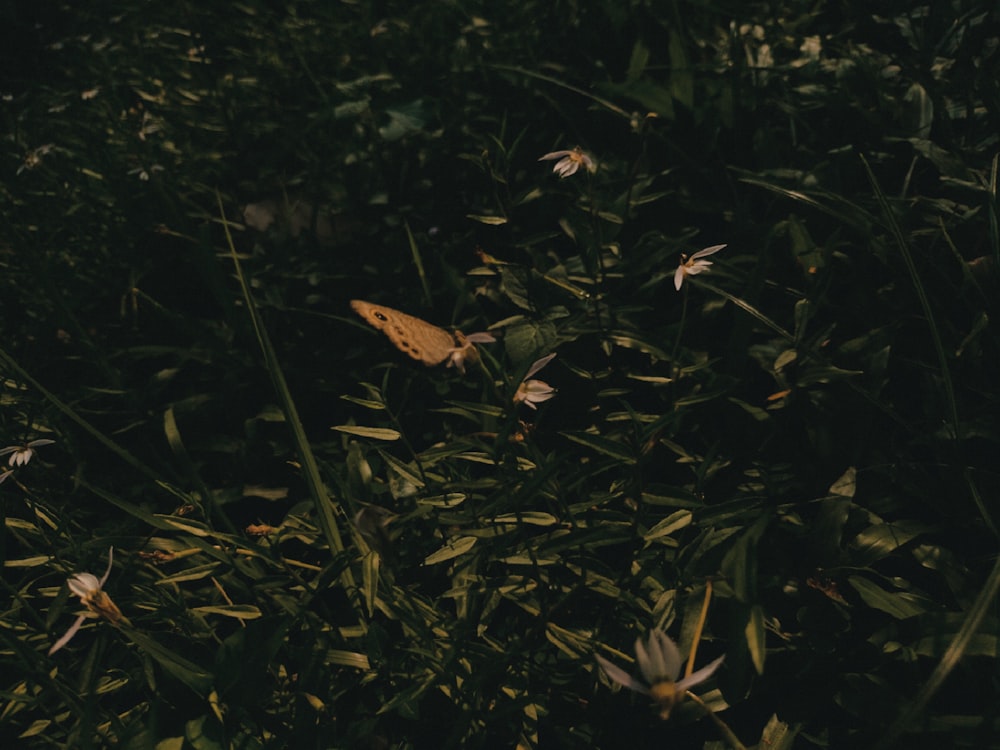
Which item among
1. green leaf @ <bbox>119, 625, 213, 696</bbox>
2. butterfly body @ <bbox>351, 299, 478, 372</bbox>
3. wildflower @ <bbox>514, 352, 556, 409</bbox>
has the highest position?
butterfly body @ <bbox>351, 299, 478, 372</bbox>

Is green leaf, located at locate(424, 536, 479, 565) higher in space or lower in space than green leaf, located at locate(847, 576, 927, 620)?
lower

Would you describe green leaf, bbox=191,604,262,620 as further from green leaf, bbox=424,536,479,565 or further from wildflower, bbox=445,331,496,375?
wildflower, bbox=445,331,496,375

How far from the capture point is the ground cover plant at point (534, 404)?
39.1 inches

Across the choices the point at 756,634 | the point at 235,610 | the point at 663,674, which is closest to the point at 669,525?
the point at 756,634

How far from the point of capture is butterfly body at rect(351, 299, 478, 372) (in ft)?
2.96

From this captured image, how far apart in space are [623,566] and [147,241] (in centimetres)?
161

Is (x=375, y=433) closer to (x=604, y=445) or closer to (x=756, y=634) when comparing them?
(x=604, y=445)

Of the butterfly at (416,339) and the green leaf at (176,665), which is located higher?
the butterfly at (416,339)

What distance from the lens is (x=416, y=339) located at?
92cm

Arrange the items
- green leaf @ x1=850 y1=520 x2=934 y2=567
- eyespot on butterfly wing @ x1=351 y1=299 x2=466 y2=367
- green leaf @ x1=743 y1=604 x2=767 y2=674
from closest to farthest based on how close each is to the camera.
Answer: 1. green leaf @ x1=743 y1=604 x2=767 y2=674
2. eyespot on butterfly wing @ x1=351 y1=299 x2=466 y2=367
3. green leaf @ x1=850 y1=520 x2=934 y2=567

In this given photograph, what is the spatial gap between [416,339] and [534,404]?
0.37 m

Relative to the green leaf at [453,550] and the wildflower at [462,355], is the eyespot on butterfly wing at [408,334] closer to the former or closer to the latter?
the wildflower at [462,355]

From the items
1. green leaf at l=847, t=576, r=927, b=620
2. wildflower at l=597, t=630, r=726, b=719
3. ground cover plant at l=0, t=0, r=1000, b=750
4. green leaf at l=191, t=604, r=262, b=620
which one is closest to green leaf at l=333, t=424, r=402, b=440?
ground cover plant at l=0, t=0, r=1000, b=750

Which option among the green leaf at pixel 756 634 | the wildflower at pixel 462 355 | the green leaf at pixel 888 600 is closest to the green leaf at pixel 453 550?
the wildflower at pixel 462 355
